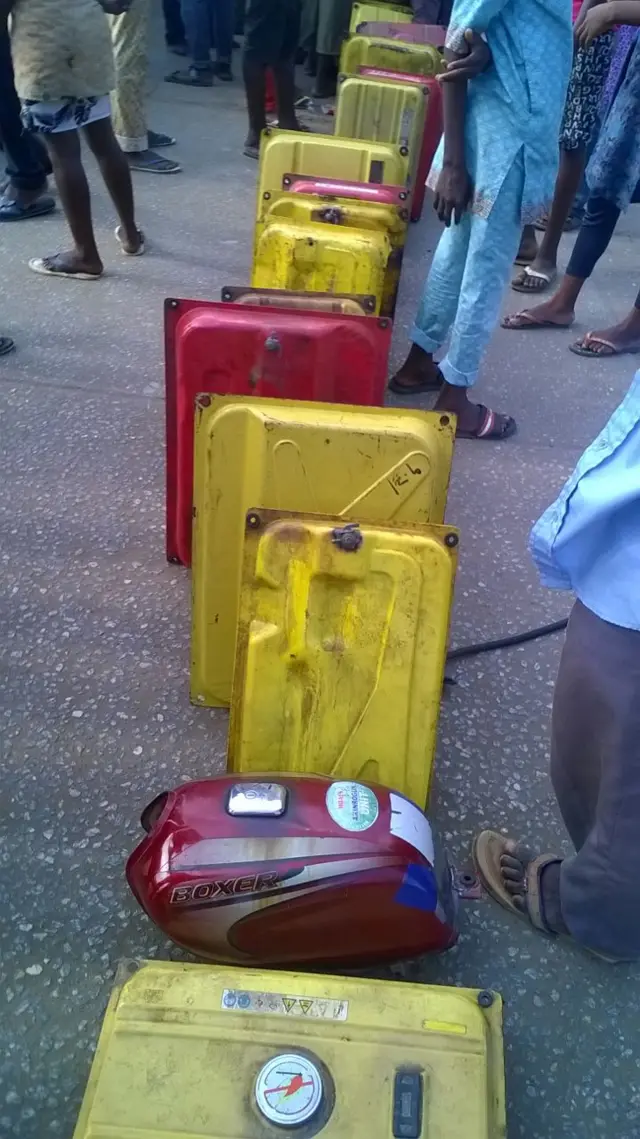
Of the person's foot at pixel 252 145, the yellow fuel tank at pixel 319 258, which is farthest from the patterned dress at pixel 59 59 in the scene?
the person's foot at pixel 252 145

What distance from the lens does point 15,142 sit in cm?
444

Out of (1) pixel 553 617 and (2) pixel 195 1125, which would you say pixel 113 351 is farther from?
(2) pixel 195 1125

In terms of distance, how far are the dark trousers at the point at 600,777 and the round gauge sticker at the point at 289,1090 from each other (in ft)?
1.91

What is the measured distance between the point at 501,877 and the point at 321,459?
899 mm

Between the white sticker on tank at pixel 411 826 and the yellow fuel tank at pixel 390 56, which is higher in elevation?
the yellow fuel tank at pixel 390 56

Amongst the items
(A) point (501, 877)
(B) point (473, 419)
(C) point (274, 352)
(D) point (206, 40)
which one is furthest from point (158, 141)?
(A) point (501, 877)

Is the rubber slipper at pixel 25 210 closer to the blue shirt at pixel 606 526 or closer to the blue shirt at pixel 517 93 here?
the blue shirt at pixel 517 93

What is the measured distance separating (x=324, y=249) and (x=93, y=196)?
2.85 m

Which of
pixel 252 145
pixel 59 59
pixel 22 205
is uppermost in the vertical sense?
pixel 59 59

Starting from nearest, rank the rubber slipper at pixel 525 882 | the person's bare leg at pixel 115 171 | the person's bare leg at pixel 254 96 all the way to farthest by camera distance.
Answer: the rubber slipper at pixel 525 882, the person's bare leg at pixel 115 171, the person's bare leg at pixel 254 96

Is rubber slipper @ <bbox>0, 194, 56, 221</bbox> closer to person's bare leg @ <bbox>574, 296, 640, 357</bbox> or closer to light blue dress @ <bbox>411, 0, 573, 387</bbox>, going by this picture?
light blue dress @ <bbox>411, 0, 573, 387</bbox>

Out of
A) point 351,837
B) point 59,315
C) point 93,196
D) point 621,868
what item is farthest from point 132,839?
point 93,196

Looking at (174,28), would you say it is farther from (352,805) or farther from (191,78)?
→ (352,805)

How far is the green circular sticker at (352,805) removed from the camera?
1.47m
